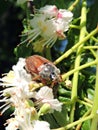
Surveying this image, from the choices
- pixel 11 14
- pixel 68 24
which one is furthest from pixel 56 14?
pixel 11 14

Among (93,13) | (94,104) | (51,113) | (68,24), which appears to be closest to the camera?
(94,104)

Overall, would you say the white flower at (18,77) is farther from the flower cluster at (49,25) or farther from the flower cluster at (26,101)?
the flower cluster at (49,25)

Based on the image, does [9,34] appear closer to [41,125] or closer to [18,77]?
[18,77]

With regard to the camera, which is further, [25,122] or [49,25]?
[49,25]

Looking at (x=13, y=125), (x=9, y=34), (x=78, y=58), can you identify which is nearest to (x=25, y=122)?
(x=13, y=125)

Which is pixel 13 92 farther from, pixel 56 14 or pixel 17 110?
pixel 56 14

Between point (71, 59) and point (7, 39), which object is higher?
point (7, 39)
